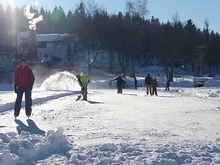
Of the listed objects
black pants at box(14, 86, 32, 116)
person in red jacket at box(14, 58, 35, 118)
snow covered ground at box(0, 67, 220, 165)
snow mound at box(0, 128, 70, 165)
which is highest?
person in red jacket at box(14, 58, 35, 118)

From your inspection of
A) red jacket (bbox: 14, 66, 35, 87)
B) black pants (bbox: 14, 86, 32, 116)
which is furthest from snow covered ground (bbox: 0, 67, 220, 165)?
red jacket (bbox: 14, 66, 35, 87)

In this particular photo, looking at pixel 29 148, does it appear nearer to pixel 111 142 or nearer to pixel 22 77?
pixel 111 142

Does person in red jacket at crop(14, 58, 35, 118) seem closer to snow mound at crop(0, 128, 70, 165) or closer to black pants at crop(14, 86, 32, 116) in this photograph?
black pants at crop(14, 86, 32, 116)

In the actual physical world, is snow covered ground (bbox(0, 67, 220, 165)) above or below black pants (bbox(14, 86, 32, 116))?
below

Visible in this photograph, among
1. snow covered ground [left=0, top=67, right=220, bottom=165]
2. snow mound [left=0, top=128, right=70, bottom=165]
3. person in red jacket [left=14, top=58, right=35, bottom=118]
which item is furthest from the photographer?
person in red jacket [left=14, top=58, right=35, bottom=118]

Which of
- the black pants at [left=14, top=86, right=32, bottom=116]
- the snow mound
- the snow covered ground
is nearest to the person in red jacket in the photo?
the black pants at [left=14, top=86, right=32, bottom=116]

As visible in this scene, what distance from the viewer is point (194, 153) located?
5.09 metres

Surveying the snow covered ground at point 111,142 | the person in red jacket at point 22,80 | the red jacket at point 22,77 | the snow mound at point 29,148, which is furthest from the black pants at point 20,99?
the snow mound at point 29,148

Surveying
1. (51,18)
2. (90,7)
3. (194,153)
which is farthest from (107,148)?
(51,18)

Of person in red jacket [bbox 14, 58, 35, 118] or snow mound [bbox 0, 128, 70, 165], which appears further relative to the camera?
person in red jacket [bbox 14, 58, 35, 118]

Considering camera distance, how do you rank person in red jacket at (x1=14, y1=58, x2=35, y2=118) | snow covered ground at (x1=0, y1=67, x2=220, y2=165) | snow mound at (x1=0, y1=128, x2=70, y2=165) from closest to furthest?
snow mound at (x1=0, y1=128, x2=70, y2=165) < snow covered ground at (x1=0, y1=67, x2=220, y2=165) < person in red jacket at (x1=14, y1=58, x2=35, y2=118)

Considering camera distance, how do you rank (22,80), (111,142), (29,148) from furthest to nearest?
(22,80) → (111,142) → (29,148)

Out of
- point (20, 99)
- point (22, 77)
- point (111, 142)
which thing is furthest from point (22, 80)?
point (111, 142)

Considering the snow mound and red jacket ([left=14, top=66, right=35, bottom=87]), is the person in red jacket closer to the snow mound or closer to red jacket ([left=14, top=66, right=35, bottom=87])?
red jacket ([left=14, top=66, right=35, bottom=87])
